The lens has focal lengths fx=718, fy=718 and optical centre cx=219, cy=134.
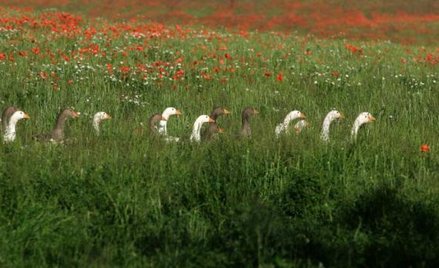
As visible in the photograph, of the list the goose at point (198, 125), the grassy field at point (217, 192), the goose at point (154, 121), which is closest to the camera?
the grassy field at point (217, 192)

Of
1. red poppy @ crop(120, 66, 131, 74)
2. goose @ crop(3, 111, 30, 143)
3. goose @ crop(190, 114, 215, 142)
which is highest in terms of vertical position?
red poppy @ crop(120, 66, 131, 74)

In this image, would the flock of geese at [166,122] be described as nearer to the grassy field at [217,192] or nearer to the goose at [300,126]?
Answer: the goose at [300,126]

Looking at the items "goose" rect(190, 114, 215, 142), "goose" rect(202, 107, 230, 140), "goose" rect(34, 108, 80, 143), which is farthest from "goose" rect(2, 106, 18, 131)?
"goose" rect(202, 107, 230, 140)

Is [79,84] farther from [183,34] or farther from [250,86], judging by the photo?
[183,34]

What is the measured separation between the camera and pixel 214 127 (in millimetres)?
11203

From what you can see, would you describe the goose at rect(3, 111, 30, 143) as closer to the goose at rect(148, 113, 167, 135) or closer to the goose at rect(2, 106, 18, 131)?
the goose at rect(2, 106, 18, 131)

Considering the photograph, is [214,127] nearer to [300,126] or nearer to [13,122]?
[300,126]

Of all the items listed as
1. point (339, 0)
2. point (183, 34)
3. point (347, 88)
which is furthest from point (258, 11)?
point (347, 88)

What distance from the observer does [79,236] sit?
6.86m

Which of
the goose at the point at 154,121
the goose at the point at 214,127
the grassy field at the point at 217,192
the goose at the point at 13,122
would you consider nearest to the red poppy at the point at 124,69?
the grassy field at the point at 217,192

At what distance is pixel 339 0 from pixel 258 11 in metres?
5.98

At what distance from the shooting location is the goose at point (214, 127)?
428 inches

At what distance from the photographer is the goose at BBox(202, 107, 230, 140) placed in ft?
35.6

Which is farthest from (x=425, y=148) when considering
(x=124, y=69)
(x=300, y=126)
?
(x=124, y=69)
